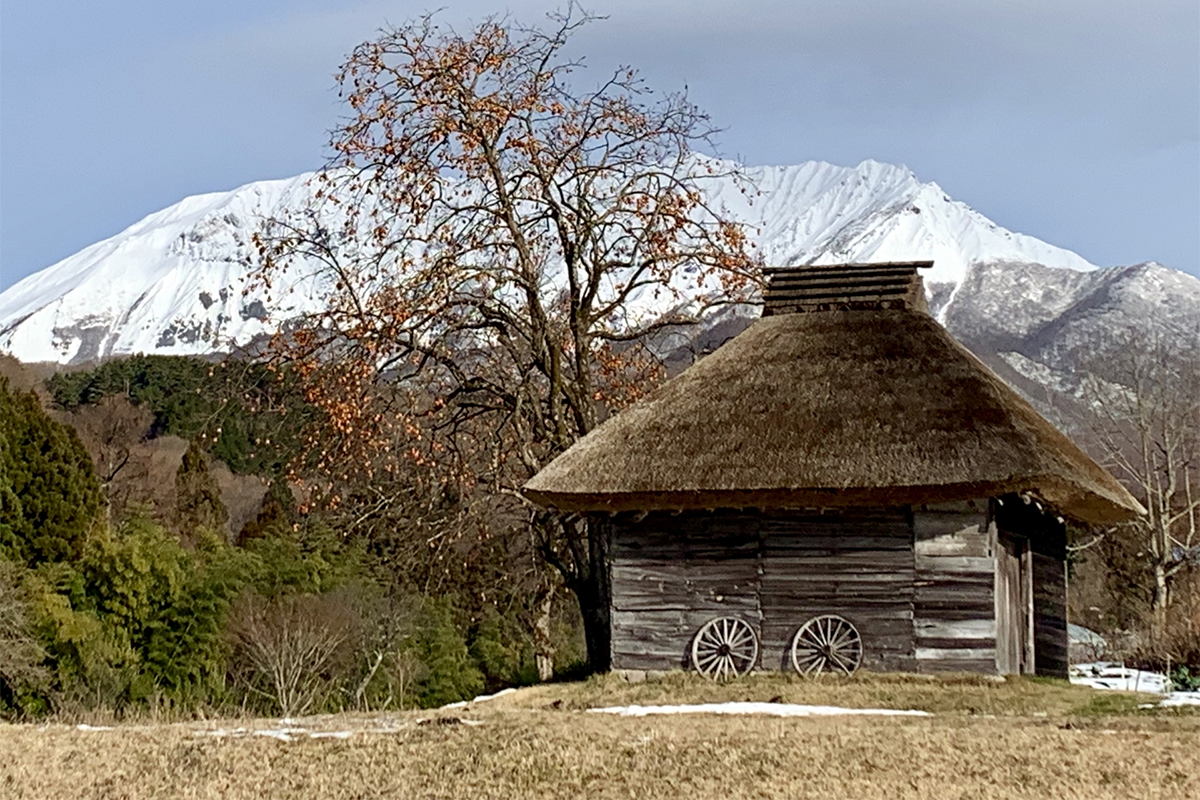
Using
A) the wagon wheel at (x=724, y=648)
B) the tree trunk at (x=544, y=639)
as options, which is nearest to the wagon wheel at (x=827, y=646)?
the wagon wheel at (x=724, y=648)

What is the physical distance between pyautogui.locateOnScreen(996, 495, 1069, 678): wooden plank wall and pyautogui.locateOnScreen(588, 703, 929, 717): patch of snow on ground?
19.8ft

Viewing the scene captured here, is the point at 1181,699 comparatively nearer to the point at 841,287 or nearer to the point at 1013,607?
the point at 1013,607

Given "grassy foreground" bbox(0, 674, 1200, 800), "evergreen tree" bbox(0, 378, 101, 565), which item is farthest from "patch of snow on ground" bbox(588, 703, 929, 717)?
"evergreen tree" bbox(0, 378, 101, 565)

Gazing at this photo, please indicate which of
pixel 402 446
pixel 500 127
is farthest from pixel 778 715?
pixel 500 127

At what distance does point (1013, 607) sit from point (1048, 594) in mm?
3020

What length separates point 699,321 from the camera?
20969 millimetres

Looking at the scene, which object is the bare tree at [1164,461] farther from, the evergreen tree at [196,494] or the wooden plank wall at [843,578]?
the evergreen tree at [196,494]

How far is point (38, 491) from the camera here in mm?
34781

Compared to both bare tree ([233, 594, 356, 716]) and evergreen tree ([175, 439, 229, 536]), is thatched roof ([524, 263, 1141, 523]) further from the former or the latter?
evergreen tree ([175, 439, 229, 536])

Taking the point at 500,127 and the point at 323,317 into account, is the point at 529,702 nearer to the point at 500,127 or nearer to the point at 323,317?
the point at 323,317

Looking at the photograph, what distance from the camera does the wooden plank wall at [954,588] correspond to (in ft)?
54.1

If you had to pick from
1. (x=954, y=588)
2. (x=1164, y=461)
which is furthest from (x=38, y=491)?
(x=1164, y=461)

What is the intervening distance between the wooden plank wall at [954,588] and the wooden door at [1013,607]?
25 cm

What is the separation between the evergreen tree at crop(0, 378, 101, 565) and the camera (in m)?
34.1
